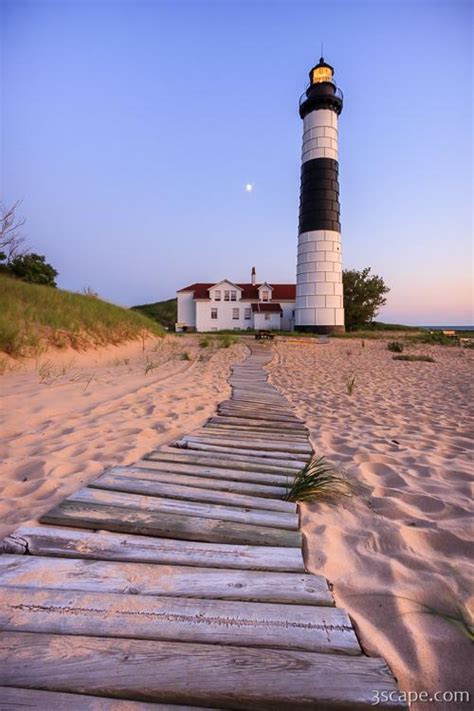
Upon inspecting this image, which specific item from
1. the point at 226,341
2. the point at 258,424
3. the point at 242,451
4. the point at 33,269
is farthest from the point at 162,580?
the point at 33,269

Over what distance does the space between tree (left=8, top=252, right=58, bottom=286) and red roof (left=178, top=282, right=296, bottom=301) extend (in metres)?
16.3

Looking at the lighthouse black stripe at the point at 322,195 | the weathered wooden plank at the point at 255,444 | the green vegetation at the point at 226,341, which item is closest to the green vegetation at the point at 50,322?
the green vegetation at the point at 226,341

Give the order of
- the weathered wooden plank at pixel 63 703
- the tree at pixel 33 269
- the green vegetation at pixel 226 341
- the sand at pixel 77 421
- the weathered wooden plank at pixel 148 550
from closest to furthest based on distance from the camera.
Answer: the weathered wooden plank at pixel 63 703 < the weathered wooden plank at pixel 148 550 < the sand at pixel 77 421 < the green vegetation at pixel 226 341 < the tree at pixel 33 269

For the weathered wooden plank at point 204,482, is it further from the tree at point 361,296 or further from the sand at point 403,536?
the tree at point 361,296

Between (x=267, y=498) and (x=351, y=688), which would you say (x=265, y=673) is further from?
(x=267, y=498)

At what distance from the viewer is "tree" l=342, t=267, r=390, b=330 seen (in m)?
37.1

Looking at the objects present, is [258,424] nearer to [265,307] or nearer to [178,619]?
[178,619]

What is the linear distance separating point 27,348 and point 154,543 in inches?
297

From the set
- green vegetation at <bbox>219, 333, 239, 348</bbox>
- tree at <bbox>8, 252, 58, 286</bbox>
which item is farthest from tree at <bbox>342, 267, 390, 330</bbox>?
tree at <bbox>8, 252, 58, 286</bbox>

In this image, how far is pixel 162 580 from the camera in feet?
4.49

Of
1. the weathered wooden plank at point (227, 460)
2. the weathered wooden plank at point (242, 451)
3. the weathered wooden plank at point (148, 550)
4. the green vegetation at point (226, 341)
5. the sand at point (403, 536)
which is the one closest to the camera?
the sand at point (403, 536)

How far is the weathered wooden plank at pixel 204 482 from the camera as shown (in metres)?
2.23

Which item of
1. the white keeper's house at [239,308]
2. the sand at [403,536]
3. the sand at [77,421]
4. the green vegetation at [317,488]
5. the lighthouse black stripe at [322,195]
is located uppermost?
the lighthouse black stripe at [322,195]

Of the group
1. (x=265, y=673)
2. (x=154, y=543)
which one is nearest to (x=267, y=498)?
(x=154, y=543)
